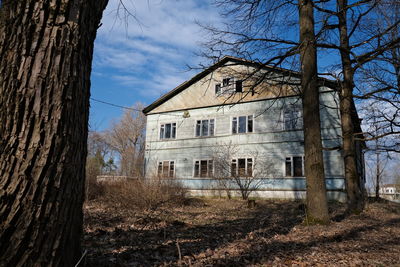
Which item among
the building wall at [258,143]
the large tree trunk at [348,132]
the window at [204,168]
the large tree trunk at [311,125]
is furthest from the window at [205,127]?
the large tree trunk at [311,125]

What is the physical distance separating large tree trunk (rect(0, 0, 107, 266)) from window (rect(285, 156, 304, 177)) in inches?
653

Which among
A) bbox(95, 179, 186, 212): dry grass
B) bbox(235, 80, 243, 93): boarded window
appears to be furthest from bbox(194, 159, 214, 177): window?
bbox(235, 80, 243, 93): boarded window

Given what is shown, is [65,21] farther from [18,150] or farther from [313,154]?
[313,154]

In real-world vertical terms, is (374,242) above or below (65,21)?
below

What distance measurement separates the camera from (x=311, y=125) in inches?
289

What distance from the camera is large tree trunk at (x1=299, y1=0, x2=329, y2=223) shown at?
696cm

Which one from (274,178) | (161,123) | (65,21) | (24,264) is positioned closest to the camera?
(24,264)

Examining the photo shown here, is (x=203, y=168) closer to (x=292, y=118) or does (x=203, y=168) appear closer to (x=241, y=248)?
(x=292, y=118)

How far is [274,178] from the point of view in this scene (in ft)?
58.6

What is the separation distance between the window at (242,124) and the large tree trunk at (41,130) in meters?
17.8

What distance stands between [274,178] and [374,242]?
1277 cm

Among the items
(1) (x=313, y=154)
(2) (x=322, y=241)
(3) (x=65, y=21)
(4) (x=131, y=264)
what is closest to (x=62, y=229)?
(4) (x=131, y=264)

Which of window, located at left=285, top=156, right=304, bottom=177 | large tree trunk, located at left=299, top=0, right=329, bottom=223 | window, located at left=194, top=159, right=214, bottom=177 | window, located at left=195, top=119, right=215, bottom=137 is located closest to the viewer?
large tree trunk, located at left=299, top=0, right=329, bottom=223

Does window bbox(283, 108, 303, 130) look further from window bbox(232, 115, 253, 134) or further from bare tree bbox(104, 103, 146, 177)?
bare tree bbox(104, 103, 146, 177)
